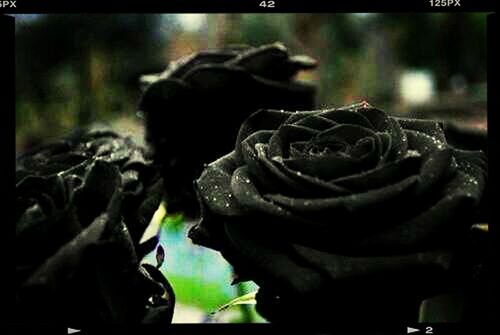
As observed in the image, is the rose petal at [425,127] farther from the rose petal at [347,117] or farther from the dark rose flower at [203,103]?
the dark rose flower at [203,103]

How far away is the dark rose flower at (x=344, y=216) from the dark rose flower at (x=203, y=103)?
13cm

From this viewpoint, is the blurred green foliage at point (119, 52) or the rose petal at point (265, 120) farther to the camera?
the blurred green foliage at point (119, 52)

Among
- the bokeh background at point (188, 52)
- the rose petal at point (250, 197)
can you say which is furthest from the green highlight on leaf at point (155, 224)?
the rose petal at point (250, 197)

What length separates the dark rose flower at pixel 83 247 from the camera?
0.32 metres

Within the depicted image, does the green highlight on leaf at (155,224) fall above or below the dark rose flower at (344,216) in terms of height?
below

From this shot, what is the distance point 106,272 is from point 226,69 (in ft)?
0.58

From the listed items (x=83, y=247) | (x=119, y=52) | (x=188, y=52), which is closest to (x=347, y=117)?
(x=83, y=247)

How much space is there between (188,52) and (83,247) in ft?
1.37

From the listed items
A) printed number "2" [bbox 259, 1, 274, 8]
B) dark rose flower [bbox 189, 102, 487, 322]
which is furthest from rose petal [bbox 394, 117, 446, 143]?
printed number "2" [bbox 259, 1, 274, 8]

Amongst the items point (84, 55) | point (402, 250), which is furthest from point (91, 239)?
point (84, 55)

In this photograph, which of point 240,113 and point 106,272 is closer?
point 106,272

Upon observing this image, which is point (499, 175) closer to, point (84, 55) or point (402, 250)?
point (402, 250)

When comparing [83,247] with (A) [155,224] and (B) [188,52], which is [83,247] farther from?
(B) [188,52]

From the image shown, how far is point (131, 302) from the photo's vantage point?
0.35 metres
